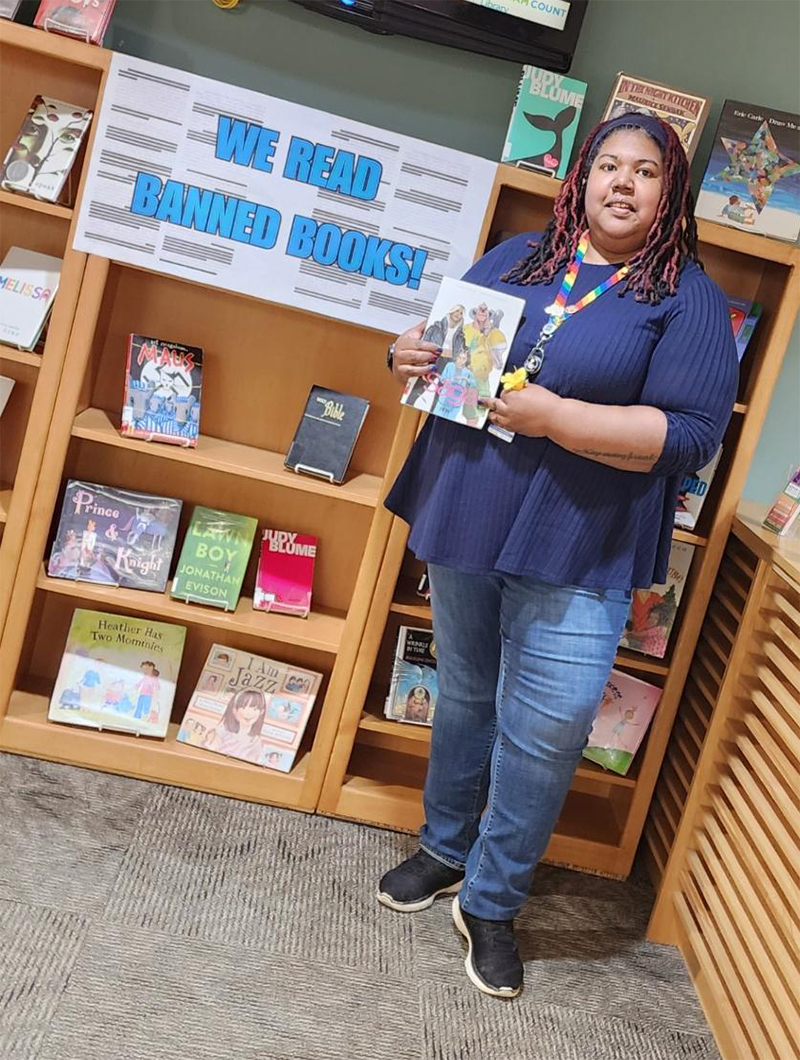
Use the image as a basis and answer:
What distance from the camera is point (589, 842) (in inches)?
103

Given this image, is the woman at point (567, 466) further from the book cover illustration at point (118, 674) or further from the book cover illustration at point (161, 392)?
the book cover illustration at point (118, 674)

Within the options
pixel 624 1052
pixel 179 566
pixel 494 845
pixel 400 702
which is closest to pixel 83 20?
pixel 179 566

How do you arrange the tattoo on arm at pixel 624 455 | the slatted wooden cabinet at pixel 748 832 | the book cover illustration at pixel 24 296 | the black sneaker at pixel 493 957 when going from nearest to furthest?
1. the tattoo on arm at pixel 624 455
2. the slatted wooden cabinet at pixel 748 832
3. the black sneaker at pixel 493 957
4. the book cover illustration at pixel 24 296

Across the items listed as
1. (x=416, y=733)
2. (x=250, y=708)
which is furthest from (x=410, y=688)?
(x=250, y=708)

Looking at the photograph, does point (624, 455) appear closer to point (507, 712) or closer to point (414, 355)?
point (414, 355)

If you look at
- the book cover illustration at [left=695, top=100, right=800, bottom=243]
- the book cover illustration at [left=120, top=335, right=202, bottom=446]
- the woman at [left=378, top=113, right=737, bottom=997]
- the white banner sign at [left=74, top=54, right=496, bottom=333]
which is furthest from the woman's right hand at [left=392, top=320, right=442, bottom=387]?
the book cover illustration at [left=695, top=100, right=800, bottom=243]

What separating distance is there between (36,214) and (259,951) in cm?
182

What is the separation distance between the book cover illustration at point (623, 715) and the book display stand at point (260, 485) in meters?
0.04

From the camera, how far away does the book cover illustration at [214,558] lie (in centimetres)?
258

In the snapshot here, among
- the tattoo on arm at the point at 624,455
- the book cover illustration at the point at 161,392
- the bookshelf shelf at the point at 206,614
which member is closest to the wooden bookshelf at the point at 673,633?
the bookshelf shelf at the point at 206,614

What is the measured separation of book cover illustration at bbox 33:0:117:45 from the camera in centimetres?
226

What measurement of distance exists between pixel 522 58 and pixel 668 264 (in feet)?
2.98

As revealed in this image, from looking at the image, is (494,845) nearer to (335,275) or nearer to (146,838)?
(146,838)

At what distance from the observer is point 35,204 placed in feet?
7.59
